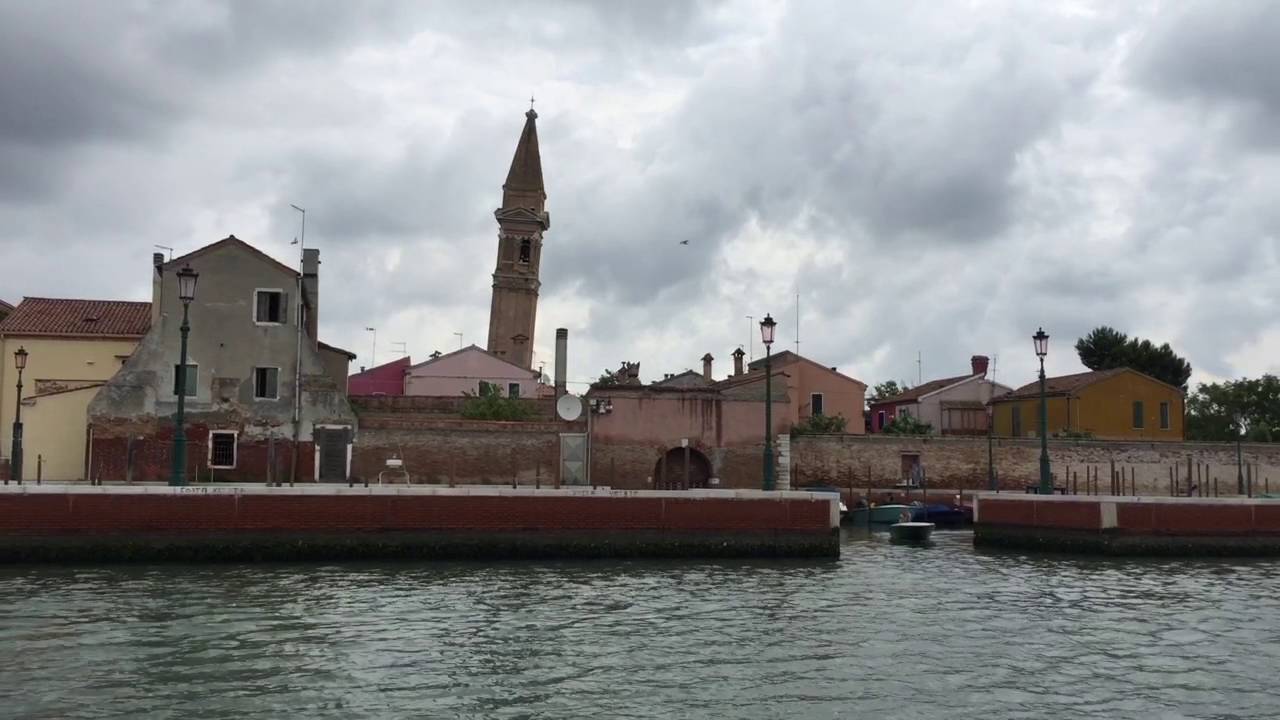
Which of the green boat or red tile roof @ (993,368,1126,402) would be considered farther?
red tile roof @ (993,368,1126,402)

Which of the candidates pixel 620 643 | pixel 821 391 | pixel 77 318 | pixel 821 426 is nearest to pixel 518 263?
pixel 821 391

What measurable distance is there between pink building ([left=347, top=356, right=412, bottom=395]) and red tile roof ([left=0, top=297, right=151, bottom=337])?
56.6ft

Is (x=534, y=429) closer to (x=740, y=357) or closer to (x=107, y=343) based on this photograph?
(x=107, y=343)

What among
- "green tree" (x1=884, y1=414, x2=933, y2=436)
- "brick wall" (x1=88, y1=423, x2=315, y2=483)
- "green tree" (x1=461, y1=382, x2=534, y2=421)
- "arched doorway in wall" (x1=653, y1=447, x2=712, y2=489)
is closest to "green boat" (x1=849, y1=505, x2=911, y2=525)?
"arched doorway in wall" (x1=653, y1=447, x2=712, y2=489)

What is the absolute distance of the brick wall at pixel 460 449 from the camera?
1459 inches

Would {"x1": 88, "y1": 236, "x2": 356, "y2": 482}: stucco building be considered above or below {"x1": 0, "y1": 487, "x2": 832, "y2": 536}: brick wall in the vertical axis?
above

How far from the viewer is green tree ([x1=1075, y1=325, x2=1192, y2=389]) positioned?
71.1 meters

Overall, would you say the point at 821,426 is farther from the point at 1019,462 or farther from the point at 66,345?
the point at 66,345

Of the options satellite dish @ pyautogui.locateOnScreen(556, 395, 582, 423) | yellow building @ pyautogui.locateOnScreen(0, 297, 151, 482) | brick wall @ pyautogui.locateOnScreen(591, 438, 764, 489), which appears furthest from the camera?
yellow building @ pyautogui.locateOnScreen(0, 297, 151, 482)

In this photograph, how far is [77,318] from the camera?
41.5 metres

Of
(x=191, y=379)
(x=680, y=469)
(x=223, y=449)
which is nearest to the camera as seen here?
(x=223, y=449)

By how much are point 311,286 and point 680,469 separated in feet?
48.3

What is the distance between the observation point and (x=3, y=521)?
22.4 m

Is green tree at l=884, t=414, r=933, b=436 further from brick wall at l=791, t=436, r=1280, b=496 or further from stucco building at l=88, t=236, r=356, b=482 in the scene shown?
stucco building at l=88, t=236, r=356, b=482
